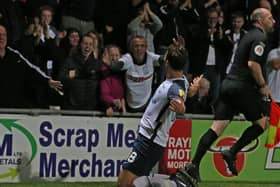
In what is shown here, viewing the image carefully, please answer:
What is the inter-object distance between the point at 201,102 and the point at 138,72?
1407 mm

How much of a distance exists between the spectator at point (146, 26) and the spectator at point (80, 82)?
5.52 ft

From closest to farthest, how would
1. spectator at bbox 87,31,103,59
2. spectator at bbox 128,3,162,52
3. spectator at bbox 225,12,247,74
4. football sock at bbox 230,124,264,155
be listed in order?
football sock at bbox 230,124,264,155, spectator at bbox 87,31,103,59, spectator at bbox 128,3,162,52, spectator at bbox 225,12,247,74

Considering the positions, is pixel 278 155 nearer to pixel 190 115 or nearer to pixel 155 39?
pixel 190 115

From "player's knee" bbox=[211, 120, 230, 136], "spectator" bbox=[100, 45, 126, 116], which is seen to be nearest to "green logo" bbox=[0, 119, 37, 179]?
"spectator" bbox=[100, 45, 126, 116]

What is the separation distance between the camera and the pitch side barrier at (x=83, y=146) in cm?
1086

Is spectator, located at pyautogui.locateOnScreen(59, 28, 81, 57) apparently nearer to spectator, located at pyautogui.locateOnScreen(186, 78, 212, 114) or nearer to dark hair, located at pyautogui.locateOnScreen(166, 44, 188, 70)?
spectator, located at pyautogui.locateOnScreen(186, 78, 212, 114)

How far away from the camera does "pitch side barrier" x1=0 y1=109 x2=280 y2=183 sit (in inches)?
428

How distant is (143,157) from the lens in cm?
825

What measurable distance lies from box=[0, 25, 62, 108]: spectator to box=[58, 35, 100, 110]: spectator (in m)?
0.22

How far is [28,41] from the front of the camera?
39.5 feet

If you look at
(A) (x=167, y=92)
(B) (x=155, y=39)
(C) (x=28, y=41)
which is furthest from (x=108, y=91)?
(A) (x=167, y=92)

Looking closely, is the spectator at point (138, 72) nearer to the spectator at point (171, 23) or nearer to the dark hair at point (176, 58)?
the spectator at point (171, 23)

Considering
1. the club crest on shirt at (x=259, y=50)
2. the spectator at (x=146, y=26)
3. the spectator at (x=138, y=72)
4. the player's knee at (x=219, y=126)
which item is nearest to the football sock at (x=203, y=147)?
the player's knee at (x=219, y=126)

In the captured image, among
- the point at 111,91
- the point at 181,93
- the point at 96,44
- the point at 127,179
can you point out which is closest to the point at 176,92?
the point at 181,93
